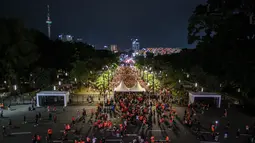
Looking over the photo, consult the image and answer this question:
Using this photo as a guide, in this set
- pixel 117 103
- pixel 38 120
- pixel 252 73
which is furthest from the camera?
pixel 117 103

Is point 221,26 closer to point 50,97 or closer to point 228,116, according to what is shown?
point 228,116

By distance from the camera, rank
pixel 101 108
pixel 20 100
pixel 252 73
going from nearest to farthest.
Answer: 1. pixel 252 73
2. pixel 101 108
3. pixel 20 100

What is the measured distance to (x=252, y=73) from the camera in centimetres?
847

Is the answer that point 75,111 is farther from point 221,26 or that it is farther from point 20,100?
point 221,26

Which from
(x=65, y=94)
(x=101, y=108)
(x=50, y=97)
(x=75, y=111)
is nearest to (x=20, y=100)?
(x=50, y=97)

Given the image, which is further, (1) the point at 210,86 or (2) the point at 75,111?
(1) the point at 210,86

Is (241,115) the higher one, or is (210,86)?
(210,86)

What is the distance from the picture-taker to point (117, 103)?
27766 millimetres

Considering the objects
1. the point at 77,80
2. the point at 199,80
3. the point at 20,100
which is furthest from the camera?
the point at 77,80

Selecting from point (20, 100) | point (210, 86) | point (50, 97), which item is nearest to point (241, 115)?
point (210, 86)

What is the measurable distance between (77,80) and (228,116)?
2791cm

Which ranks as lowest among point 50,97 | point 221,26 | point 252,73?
point 50,97

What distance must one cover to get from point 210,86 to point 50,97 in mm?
23012

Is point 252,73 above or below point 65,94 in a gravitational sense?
above
